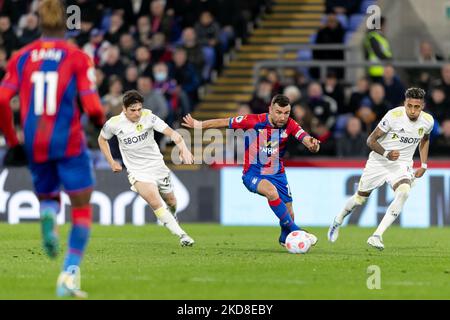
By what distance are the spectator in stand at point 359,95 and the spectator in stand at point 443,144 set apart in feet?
5.96

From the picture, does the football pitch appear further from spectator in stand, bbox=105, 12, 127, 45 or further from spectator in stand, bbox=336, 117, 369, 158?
spectator in stand, bbox=105, 12, 127, 45

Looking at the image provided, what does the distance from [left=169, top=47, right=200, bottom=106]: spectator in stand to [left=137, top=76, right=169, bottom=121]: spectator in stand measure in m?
1.34

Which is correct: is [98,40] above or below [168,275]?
above

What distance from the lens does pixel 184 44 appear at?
27109mm

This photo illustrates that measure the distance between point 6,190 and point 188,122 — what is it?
883 centimetres

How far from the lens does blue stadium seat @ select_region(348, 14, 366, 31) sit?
27359mm

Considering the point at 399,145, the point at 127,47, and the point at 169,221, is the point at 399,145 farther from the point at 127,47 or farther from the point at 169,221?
the point at 127,47

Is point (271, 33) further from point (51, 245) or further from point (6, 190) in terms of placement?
point (51, 245)

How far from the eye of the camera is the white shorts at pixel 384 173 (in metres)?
17.0

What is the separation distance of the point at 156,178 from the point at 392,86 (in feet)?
28.6

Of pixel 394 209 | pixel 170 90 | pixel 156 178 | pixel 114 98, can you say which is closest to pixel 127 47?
pixel 170 90

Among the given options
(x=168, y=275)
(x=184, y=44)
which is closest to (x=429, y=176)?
(x=184, y=44)

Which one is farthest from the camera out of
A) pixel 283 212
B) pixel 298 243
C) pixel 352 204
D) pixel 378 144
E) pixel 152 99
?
pixel 152 99

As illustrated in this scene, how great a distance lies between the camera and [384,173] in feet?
56.1
